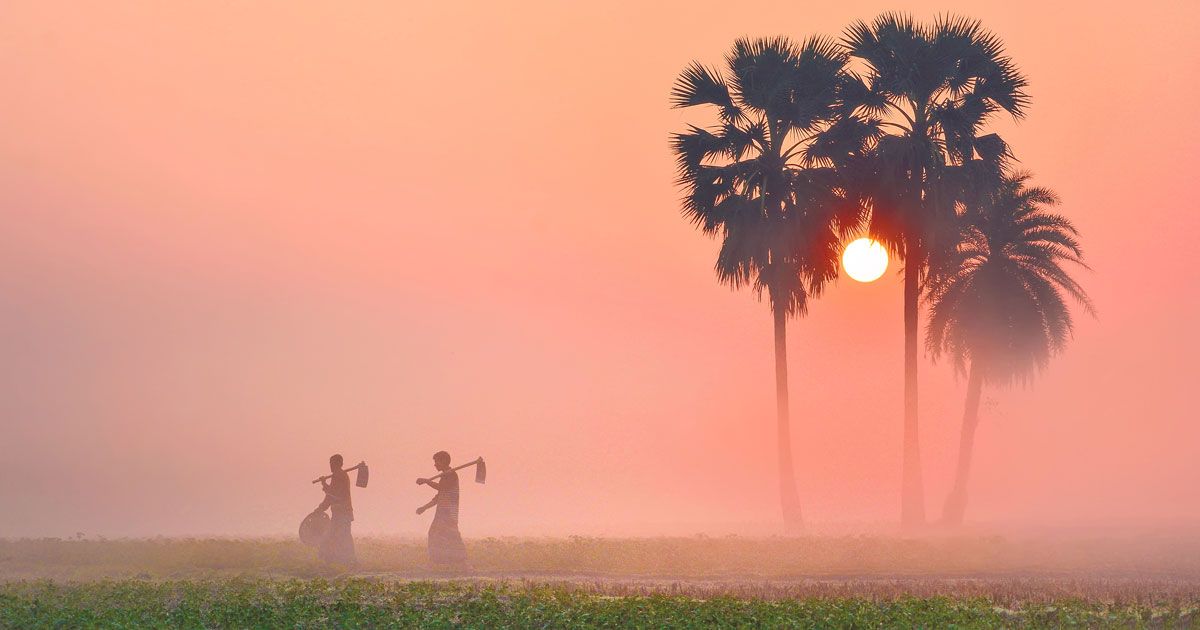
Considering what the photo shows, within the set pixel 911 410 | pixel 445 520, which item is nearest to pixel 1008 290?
pixel 911 410

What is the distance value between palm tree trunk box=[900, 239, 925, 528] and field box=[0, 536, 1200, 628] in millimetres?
8223

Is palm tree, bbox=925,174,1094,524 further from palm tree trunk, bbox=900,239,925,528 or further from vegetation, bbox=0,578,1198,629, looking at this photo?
vegetation, bbox=0,578,1198,629

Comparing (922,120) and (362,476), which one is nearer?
(362,476)

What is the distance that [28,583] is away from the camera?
34.2 metres

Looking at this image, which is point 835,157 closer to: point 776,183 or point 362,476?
point 776,183

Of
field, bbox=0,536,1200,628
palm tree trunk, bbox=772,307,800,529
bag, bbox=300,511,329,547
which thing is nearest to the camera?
field, bbox=0,536,1200,628

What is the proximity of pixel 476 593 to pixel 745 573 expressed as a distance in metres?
12.4

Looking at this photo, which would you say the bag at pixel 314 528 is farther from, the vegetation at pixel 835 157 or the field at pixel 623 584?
the vegetation at pixel 835 157

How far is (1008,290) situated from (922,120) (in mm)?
11628

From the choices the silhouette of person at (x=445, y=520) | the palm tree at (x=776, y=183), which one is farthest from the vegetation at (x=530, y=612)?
the palm tree at (x=776, y=183)

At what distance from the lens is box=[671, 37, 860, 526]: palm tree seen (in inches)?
2208

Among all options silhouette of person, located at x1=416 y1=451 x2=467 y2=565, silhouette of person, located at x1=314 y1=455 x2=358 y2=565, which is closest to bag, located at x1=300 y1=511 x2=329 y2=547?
silhouette of person, located at x1=314 y1=455 x2=358 y2=565

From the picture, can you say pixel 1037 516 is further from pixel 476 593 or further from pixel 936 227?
pixel 476 593

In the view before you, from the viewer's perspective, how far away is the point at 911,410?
59.4 metres
